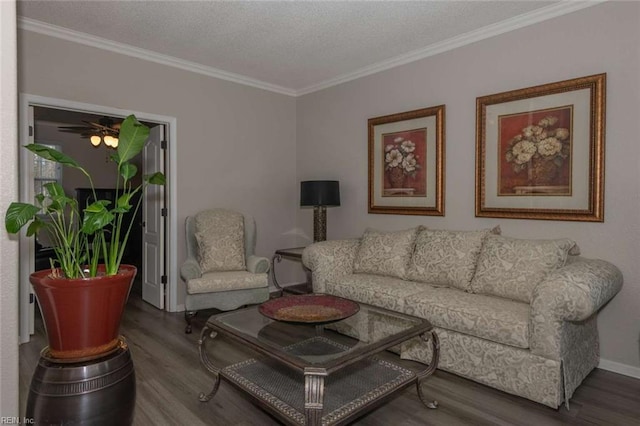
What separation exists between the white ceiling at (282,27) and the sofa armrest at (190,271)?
2096 millimetres

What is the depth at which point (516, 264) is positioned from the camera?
8.79 feet

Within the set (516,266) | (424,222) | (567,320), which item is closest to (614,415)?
(567,320)

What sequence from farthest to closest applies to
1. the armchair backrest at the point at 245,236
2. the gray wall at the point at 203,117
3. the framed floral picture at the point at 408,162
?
the armchair backrest at the point at 245,236 < the framed floral picture at the point at 408,162 < the gray wall at the point at 203,117

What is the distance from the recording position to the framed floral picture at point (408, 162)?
3.66m

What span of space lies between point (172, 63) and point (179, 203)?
4.86ft

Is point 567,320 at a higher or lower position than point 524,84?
lower

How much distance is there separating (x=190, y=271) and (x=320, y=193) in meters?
1.57

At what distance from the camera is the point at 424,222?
3799mm

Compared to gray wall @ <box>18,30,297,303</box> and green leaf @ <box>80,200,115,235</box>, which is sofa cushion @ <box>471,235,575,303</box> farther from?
gray wall @ <box>18,30,297,303</box>

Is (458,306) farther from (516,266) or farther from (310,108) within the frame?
(310,108)

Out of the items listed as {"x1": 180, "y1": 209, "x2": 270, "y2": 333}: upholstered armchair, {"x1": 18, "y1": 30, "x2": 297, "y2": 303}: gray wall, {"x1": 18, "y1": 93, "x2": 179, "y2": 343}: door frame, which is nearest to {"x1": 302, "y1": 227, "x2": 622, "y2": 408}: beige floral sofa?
{"x1": 180, "y1": 209, "x2": 270, "y2": 333}: upholstered armchair

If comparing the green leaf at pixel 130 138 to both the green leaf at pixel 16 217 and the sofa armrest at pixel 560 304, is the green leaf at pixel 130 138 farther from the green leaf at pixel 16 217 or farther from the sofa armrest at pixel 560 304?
the sofa armrest at pixel 560 304

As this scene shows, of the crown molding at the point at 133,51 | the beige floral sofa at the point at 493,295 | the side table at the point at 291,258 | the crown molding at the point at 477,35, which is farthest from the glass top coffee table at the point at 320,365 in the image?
the crown molding at the point at 133,51

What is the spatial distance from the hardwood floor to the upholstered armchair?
0.66 meters
